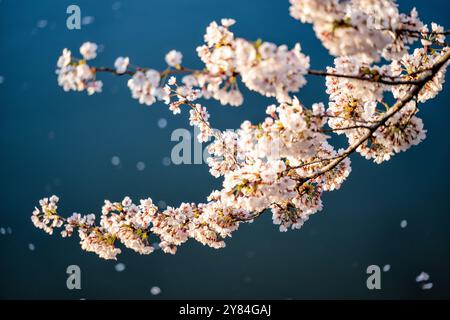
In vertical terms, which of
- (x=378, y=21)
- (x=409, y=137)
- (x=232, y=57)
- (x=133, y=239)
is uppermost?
(x=378, y=21)

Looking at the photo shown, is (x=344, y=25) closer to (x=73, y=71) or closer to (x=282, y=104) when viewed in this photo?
(x=282, y=104)

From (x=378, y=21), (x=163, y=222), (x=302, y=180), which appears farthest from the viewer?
(x=163, y=222)

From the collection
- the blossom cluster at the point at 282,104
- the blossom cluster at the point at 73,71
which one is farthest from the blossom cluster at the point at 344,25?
the blossom cluster at the point at 73,71

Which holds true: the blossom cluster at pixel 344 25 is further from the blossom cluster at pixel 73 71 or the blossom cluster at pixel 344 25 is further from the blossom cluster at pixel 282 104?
the blossom cluster at pixel 73 71

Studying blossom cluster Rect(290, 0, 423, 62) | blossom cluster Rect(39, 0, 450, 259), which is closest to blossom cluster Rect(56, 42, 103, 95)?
blossom cluster Rect(39, 0, 450, 259)

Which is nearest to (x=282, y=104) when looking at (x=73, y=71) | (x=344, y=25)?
(x=344, y=25)

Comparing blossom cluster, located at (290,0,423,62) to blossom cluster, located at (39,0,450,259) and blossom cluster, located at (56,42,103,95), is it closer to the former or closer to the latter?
blossom cluster, located at (39,0,450,259)
